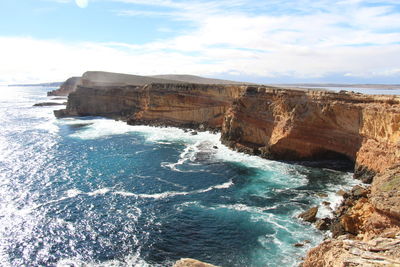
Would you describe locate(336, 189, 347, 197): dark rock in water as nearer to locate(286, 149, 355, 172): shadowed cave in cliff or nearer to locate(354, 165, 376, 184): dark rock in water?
locate(354, 165, 376, 184): dark rock in water

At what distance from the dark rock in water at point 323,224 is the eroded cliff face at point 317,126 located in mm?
13842

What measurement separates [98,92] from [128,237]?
7929cm

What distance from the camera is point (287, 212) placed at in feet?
110

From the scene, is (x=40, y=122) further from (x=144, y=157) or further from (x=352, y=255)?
(x=352, y=255)

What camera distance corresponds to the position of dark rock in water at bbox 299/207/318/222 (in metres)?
31.5

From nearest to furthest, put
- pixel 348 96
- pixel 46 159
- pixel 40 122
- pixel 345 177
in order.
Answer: pixel 345 177 < pixel 348 96 < pixel 46 159 < pixel 40 122

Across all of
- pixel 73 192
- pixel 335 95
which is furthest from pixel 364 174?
pixel 73 192

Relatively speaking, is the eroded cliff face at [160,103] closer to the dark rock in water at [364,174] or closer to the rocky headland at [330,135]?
the rocky headland at [330,135]

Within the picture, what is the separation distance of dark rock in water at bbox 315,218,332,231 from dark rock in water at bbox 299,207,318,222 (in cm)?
78

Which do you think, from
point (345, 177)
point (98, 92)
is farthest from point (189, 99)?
point (345, 177)

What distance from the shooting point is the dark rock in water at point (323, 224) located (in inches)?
1179

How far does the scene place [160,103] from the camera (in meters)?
85.8

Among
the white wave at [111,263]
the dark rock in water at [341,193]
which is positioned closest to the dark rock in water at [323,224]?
the dark rock in water at [341,193]

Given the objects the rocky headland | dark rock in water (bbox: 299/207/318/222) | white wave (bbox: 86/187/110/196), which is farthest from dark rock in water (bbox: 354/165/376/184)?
white wave (bbox: 86/187/110/196)
